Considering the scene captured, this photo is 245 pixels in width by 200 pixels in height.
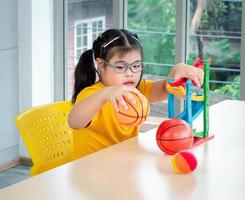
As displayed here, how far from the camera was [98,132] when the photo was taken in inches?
90.9

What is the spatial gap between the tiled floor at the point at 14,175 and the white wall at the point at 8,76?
8 centimetres

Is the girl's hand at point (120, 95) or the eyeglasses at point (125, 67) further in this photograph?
the eyeglasses at point (125, 67)

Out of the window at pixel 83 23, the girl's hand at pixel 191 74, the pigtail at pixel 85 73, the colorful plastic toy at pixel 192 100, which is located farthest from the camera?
the window at pixel 83 23

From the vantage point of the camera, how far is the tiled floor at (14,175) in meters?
4.04

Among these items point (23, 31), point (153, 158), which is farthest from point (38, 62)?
point (153, 158)

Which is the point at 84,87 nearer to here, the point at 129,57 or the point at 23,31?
the point at 129,57

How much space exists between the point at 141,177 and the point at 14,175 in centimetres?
256

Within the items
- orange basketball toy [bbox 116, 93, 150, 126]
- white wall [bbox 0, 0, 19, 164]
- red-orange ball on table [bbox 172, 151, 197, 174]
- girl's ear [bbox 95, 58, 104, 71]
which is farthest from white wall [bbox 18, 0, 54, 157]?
red-orange ball on table [bbox 172, 151, 197, 174]

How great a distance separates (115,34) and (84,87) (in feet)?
0.76

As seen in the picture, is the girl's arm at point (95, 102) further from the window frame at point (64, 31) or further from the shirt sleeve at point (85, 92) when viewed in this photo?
the window frame at point (64, 31)

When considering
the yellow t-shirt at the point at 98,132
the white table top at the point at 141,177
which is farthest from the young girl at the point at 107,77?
the white table top at the point at 141,177

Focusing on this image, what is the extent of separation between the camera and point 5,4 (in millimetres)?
4086

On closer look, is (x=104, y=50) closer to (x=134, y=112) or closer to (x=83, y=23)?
(x=134, y=112)

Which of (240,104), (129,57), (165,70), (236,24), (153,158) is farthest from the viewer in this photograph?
(165,70)
